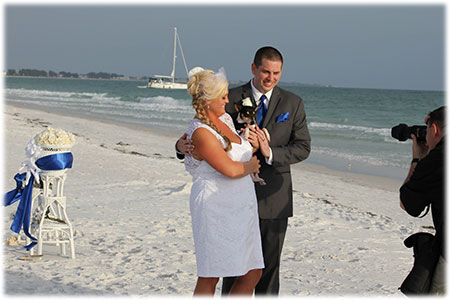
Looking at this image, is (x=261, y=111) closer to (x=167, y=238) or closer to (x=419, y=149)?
(x=419, y=149)

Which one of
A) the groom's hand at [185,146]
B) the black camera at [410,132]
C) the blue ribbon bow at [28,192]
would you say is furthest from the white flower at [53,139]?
the black camera at [410,132]

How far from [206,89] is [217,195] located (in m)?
0.66

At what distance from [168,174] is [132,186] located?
134 centimetres

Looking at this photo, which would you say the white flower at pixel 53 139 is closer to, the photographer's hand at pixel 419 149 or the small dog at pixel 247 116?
the small dog at pixel 247 116

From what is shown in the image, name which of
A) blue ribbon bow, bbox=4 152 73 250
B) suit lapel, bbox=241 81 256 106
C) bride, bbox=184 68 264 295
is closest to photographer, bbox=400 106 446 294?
bride, bbox=184 68 264 295

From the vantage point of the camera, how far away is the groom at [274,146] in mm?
3922

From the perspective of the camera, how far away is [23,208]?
5586 mm

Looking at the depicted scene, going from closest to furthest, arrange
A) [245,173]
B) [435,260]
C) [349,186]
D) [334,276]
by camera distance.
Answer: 1. [435,260]
2. [245,173]
3. [334,276]
4. [349,186]

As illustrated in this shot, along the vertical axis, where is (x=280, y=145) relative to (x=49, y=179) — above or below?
above

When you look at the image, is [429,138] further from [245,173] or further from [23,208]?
[23,208]

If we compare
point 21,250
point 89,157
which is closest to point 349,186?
point 89,157

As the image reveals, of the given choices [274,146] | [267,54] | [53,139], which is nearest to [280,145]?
[274,146]

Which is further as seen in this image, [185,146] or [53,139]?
[53,139]

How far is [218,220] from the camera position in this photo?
341cm
